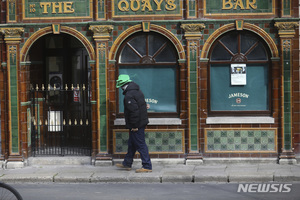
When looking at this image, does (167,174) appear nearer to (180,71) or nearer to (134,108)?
(134,108)

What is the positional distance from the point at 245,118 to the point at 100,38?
3.64m

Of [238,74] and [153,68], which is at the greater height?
[153,68]

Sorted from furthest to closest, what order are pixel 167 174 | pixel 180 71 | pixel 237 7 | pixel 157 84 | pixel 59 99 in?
pixel 59 99 → pixel 157 84 → pixel 180 71 → pixel 237 7 → pixel 167 174

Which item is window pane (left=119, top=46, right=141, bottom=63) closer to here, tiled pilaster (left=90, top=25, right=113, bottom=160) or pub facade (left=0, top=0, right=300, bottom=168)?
pub facade (left=0, top=0, right=300, bottom=168)

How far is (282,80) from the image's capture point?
13305 millimetres

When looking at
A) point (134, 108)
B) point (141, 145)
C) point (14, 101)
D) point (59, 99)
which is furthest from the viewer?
point (59, 99)

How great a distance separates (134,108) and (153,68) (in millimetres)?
1767

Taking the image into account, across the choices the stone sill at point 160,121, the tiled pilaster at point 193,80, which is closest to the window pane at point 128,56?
the tiled pilaster at point 193,80

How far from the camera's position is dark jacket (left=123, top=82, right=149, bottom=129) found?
40.2ft

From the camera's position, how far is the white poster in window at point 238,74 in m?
13.6

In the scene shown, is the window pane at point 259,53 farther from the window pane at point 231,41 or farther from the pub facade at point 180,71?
the window pane at point 231,41

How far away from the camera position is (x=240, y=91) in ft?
44.9

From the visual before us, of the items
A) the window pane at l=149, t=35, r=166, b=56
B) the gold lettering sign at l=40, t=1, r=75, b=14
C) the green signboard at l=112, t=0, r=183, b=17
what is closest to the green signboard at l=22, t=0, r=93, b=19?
the gold lettering sign at l=40, t=1, r=75, b=14

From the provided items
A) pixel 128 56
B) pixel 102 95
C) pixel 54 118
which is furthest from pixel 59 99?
pixel 128 56
